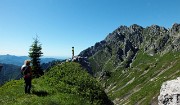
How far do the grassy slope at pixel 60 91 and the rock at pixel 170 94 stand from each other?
10637 millimetres

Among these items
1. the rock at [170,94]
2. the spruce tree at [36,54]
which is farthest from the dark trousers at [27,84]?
the spruce tree at [36,54]

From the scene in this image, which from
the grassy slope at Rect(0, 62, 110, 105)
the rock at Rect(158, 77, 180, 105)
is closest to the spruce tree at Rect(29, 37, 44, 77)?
the grassy slope at Rect(0, 62, 110, 105)

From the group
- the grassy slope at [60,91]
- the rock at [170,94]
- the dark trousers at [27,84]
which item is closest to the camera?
the rock at [170,94]

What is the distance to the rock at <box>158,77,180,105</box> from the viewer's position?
17.8m

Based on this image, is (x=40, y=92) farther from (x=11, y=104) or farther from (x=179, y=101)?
(x=179, y=101)

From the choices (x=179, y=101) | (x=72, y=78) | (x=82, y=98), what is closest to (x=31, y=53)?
(x=72, y=78)

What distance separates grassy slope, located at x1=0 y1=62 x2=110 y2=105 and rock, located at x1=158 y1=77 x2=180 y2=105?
1064cm

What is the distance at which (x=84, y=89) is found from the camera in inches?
1220

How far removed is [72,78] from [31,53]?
3961 centimetres

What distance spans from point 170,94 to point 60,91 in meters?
14.3

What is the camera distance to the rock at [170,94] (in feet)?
58.5

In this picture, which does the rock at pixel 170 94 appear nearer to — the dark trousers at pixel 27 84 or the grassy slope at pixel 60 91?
the grassy slope at pixel 60 91

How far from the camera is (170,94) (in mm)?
18141

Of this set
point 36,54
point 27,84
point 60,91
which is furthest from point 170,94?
point 36,54
